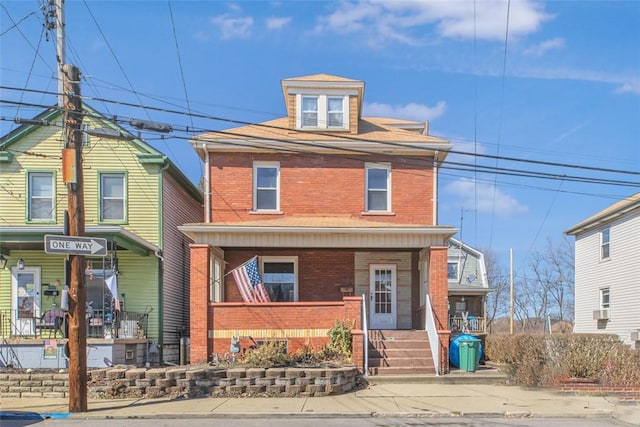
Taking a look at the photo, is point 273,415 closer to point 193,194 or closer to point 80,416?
point 80,416

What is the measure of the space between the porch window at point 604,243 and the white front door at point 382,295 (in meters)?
12.1

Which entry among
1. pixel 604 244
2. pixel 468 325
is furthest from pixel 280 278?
pixel 604 244

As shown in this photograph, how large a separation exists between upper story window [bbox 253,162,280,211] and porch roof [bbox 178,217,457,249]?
6.38 ft

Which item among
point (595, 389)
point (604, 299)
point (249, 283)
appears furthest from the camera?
point (604, 299)

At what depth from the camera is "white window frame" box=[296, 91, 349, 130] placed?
1931cm

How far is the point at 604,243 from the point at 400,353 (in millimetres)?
15202

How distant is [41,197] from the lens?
18.8 m

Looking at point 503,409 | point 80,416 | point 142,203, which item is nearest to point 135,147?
point 142,203

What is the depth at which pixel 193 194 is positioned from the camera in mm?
23375

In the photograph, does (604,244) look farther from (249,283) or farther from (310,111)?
(249,283)

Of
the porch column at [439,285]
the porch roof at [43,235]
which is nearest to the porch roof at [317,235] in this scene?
the porch column at [439,285]

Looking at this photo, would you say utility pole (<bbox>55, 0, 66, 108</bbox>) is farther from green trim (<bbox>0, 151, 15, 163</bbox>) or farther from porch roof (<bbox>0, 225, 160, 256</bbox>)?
green trim (<bbox>0, 151, 15, 163</bbox>)

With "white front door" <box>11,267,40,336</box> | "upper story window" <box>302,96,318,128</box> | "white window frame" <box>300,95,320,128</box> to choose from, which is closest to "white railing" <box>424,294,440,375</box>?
"white window frame" <box>300,95,320,128</box>

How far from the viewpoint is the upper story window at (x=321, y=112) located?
19.4 metres
